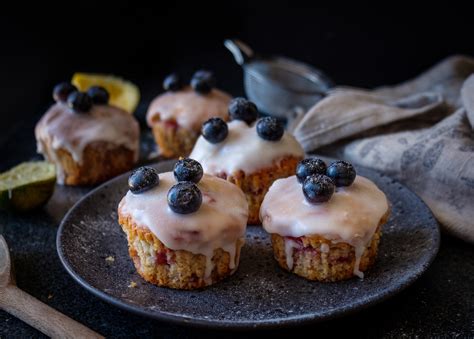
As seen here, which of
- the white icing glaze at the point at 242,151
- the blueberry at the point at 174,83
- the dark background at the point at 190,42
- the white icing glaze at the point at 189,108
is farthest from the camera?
the dark background at the point at 190,42

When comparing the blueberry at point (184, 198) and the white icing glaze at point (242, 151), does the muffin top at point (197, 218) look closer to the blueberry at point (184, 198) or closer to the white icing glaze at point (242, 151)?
the blueberry at point (184, 198)

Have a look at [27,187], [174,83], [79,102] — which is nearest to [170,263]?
[27,187]

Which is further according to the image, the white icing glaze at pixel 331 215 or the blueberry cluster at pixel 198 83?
the blueberry cluster at pixel 198 83

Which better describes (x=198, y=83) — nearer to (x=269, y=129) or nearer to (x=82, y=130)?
(x=82, y=130)

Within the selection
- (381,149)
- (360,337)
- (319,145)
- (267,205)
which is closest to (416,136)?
(381,149)

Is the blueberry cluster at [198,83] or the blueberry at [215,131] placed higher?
the blueberry at [215,131]

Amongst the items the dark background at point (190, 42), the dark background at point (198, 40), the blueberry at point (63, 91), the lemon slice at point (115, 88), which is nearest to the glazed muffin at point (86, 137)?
the blueberry at point (63, 91)
